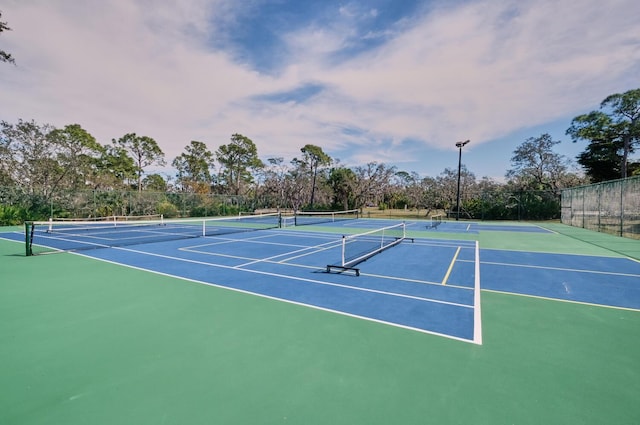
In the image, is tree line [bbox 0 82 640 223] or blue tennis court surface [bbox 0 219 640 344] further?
tree line [bbox 0 82 640 223]

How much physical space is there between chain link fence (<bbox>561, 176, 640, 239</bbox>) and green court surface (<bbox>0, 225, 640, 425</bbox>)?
14.1 m

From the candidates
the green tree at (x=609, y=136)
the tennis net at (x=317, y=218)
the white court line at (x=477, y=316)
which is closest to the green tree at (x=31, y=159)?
the tennis net at (x=317, y=218)

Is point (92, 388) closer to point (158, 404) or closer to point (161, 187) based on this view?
point (158, 404)

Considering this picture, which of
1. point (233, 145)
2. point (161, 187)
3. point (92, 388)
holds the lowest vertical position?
point (92, 388)

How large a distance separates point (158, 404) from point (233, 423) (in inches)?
32.4

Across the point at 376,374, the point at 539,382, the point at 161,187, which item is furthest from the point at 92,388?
the point at 161,187

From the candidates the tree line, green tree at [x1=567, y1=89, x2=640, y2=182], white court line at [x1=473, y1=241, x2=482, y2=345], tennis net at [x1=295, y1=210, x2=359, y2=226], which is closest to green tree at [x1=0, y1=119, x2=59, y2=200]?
the tree line

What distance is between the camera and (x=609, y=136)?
34125 mm

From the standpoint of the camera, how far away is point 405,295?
20.2 feet

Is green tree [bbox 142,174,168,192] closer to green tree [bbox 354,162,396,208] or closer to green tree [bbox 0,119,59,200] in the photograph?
green tree [bbox 0,119,59,200]

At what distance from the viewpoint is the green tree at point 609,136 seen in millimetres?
32531

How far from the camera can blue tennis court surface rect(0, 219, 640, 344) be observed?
5398 mm

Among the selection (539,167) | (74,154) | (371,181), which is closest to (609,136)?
(539,167)

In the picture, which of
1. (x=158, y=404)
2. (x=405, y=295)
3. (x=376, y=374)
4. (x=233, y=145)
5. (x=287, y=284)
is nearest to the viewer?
(x=158, y=404)
